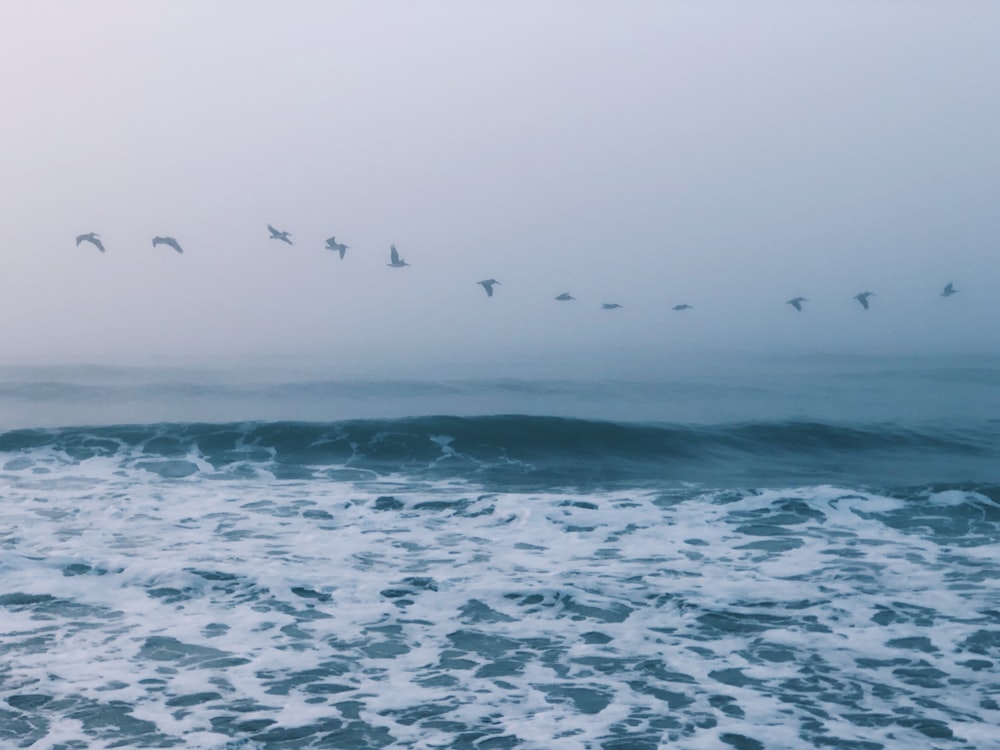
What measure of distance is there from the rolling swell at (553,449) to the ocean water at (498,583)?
108 mm

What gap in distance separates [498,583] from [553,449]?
10.7 meters

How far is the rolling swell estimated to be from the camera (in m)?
21.7

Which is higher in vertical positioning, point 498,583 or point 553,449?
point 553,449

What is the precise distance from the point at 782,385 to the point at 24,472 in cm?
2518

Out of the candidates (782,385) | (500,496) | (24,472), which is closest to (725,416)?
(782,385)

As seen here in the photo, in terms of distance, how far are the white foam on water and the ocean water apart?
4 centimetres

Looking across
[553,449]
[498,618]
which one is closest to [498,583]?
[498,618]

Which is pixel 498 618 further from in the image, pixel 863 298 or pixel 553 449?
pixel 863 298

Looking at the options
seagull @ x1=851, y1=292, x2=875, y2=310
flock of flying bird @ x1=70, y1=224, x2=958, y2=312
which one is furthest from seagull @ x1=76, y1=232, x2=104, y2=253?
seagull @ x1=851, y1=292, x2=875, y2=310

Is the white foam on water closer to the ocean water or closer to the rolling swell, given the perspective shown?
the ocean water

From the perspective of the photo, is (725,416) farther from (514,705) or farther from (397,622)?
(514,705)

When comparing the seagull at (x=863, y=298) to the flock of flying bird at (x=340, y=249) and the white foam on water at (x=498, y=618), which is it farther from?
the white foam on water at (x=498, y=618)

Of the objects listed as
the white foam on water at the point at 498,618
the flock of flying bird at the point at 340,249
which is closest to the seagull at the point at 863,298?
the flock of flying bird at the point at 340,249

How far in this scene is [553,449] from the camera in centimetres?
2402
